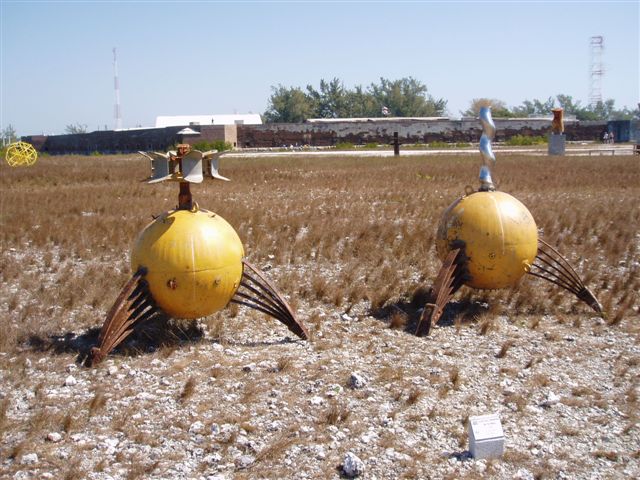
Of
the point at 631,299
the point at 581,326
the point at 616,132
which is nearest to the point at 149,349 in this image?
the point at 581,326

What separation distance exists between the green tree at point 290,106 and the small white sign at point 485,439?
3467 inches

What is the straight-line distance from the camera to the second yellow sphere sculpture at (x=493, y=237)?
7777 mm

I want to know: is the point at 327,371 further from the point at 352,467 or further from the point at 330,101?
the point at 330,101

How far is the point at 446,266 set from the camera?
7.65 meters

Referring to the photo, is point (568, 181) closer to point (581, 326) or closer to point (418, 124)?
point (581, 326)

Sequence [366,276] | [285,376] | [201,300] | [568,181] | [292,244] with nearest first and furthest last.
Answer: [285,376] < [201,300] < [366,276] < [292,244] < [568,181]

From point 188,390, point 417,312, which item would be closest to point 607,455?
point 188,390

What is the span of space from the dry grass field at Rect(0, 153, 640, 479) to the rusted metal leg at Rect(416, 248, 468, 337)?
→ 0.75 ft

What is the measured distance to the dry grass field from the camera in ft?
15.8

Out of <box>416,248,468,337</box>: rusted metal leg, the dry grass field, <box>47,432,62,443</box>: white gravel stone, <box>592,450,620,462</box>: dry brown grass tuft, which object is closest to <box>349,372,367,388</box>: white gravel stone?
the dry grass field

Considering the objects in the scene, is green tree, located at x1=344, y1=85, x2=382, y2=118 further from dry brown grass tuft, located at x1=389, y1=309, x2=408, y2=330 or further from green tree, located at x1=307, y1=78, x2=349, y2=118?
dry brown grass tuft, located at x1=389, y1=309, x2=408, y2=330

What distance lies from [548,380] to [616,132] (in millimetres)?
61664

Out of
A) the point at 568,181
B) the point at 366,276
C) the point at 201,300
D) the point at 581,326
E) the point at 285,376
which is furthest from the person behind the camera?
the point at 568,181

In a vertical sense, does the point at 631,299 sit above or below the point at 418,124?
below
